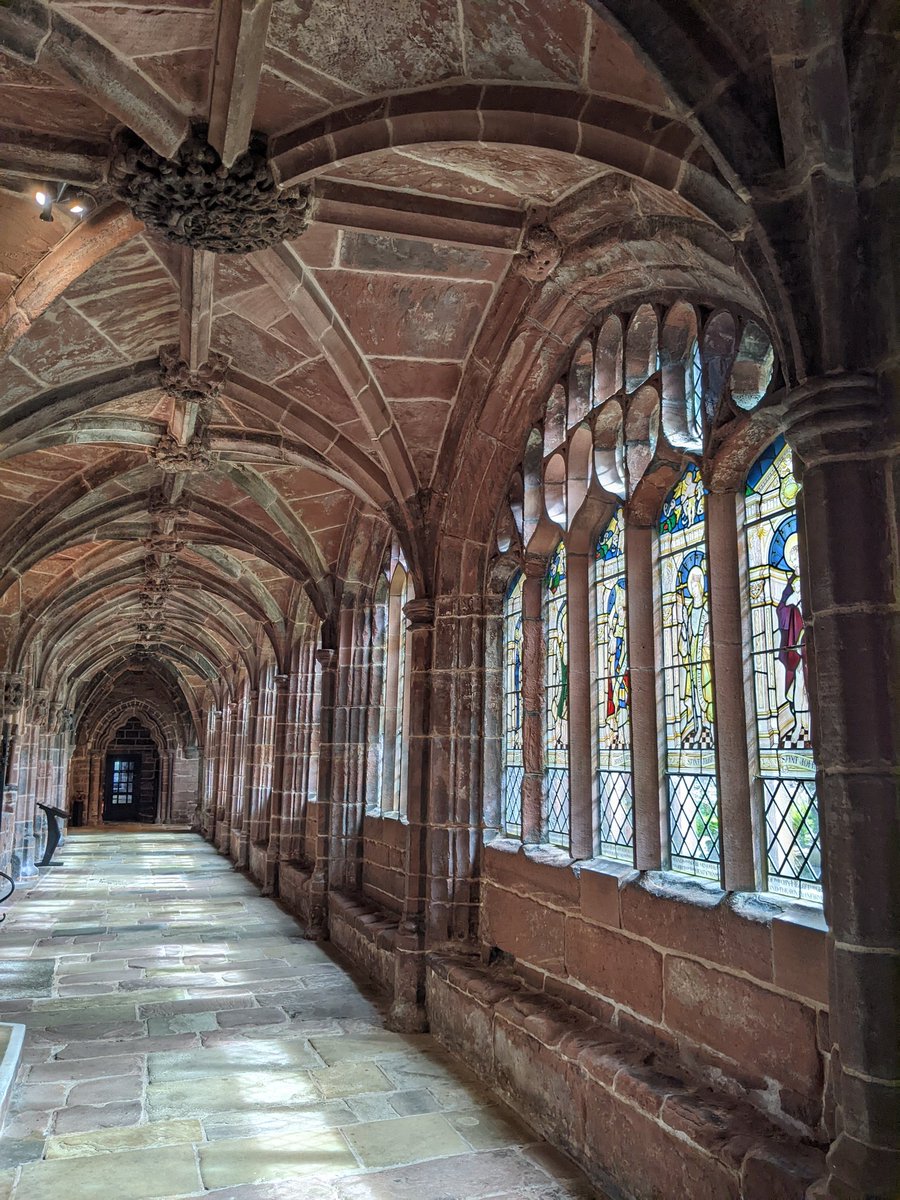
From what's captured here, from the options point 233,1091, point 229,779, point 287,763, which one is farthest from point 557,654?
point 229,779

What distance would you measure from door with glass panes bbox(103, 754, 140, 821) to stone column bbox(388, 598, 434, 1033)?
1136 inches

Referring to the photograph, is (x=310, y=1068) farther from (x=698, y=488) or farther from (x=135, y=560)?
(x=135, y=560)

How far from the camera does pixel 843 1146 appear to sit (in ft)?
7.88

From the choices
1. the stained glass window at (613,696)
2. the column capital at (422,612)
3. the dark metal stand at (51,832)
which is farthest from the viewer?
the dark metal stand at (51,832)

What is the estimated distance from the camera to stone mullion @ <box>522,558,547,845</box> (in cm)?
550

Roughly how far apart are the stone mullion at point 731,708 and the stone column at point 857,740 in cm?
97

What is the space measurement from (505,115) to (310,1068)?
4.89 metres

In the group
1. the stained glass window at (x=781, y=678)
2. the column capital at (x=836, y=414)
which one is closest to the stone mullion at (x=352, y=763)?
the stained glass window at (x=781, y=678)

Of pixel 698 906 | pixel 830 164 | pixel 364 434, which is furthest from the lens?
pixel 364 434

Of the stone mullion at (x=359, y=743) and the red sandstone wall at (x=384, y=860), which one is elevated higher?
the stone mullion at (x=359, y=743)

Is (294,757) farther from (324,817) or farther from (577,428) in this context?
(577,428)

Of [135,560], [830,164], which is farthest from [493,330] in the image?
[135,560]

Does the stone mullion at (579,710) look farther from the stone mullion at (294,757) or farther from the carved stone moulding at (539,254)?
the stone mullion at (294,757)

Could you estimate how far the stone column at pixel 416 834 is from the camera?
6066mm
